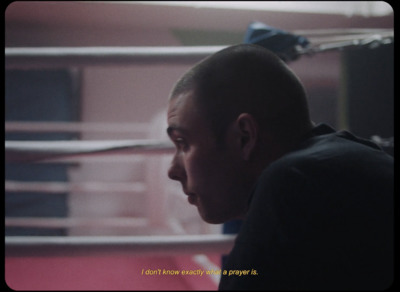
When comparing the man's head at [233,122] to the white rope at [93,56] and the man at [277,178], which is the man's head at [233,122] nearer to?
the man at [277,178]

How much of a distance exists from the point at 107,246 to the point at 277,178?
0.48 metres

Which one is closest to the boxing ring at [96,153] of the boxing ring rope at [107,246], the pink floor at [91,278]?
the boxing ring rope at [107,246]

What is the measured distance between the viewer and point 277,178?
38cm

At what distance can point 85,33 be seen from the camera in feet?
10.7

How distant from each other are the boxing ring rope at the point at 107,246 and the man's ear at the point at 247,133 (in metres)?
0.33

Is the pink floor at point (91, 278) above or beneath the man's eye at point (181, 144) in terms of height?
beneath

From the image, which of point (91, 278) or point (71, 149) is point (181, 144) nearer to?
point (71, 149)

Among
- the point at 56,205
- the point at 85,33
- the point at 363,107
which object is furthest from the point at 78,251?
the point at 85,33

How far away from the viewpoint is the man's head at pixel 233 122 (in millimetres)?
510

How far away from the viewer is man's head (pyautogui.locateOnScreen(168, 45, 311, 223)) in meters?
0.51

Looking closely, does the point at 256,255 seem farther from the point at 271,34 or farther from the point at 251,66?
the point at 271,34

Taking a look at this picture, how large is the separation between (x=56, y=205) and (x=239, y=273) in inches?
113

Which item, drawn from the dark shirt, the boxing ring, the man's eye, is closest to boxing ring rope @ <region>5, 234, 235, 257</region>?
the boxing ring

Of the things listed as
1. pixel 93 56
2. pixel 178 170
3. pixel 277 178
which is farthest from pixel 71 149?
pixel 277 178
